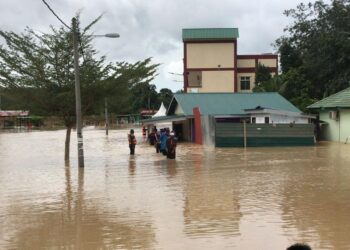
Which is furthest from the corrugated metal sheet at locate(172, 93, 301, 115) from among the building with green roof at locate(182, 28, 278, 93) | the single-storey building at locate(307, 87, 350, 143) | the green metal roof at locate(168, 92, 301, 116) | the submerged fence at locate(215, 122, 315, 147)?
the building with green roof at locate(182, 28, 278, 93)

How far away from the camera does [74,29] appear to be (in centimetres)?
2238

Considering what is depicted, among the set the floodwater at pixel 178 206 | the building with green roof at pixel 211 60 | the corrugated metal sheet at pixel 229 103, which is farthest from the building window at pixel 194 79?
the floodwater at pixel 178 206

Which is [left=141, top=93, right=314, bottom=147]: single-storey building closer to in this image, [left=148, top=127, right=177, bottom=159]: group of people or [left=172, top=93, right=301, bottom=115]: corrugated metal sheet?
[left=172, top=93, right=301, bottom=115]: corrugated metal sheet

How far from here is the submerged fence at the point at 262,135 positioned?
33031 millimetres

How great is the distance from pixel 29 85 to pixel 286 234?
716 inches

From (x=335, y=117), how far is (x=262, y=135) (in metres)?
6.98

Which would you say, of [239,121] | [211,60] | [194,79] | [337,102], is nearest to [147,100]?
[194,79]

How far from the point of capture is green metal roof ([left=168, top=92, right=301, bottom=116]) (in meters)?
40.1

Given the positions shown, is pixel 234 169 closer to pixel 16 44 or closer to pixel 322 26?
pixel 16 44

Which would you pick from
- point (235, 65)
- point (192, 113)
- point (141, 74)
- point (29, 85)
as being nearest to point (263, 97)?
point (192, 113)

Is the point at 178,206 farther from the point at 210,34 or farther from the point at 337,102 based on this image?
the point at 210,34

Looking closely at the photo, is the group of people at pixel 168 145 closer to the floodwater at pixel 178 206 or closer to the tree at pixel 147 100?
the floodwater at pixel 178 206

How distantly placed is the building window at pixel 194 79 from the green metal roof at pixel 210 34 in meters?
4.42

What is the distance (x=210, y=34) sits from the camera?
70.6m
